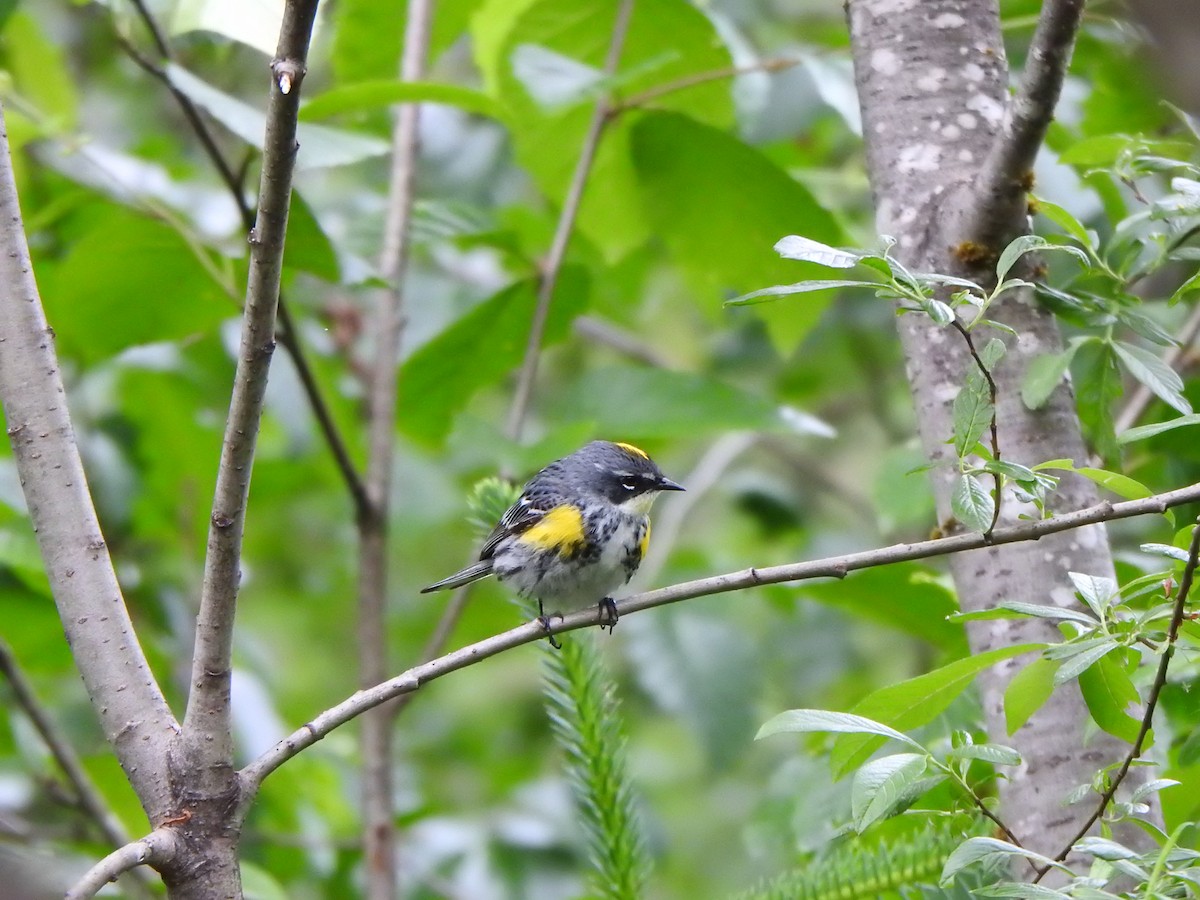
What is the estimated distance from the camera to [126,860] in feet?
4.75

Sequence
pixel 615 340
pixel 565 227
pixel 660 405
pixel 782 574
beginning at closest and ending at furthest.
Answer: pixel 782 574, pixel 565 227, pixel 660 405, pixel 615 340

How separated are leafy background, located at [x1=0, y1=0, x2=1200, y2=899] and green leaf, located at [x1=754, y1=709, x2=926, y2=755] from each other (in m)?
0.45

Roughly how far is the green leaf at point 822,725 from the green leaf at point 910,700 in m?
0.14

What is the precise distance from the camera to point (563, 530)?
11.9ft

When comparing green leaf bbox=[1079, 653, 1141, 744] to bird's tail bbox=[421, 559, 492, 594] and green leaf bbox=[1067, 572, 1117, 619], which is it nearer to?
green leaf bbox=[1067, 572, 1117, 619]

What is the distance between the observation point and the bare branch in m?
1.72

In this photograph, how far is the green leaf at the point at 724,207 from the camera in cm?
323

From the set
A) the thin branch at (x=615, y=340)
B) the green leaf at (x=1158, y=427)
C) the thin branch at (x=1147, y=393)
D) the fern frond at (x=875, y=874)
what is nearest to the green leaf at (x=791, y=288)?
the green leaf at (x=1158, y=427)

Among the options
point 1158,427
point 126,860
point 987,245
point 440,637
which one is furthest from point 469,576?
point 1158,427

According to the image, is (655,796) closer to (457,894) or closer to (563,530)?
(457,894)

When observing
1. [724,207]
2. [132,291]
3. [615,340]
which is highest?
[615,340]

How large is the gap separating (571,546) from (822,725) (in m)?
2.15

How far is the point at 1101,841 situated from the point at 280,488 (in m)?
3.68

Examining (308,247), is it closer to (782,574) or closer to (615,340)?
(782,574)
